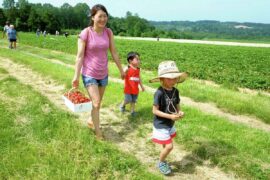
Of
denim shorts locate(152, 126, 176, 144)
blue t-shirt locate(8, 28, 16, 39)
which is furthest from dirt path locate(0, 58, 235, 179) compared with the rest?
blue t-shirt locate(8, 28, 16, 39)

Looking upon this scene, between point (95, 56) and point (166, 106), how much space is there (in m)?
1.72

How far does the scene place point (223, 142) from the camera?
5.86 meters

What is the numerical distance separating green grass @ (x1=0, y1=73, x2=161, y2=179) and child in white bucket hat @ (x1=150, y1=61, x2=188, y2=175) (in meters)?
0.48

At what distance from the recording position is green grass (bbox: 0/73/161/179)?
15.0ft

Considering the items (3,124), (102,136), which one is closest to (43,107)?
(3,124)

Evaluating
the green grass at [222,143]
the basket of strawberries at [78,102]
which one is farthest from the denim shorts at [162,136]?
the basket of strawberries at [78,102]

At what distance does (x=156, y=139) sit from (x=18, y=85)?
655cm

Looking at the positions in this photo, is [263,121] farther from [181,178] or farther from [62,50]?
[62,50]

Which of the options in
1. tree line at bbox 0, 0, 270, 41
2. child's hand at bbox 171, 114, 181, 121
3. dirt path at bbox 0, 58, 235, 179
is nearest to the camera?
child's hand at bbox 171, 114, 181, 121

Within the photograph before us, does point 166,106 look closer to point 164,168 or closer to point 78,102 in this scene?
point 164,168

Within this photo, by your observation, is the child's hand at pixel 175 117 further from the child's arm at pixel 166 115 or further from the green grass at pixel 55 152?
the green grass at pixel 55 152

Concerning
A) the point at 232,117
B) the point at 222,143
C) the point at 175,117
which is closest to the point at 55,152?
the point at 175,117

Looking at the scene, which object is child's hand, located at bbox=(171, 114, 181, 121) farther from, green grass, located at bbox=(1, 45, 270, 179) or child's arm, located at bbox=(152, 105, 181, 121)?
green grass, located at bbox=(1, 45, 270, 179)

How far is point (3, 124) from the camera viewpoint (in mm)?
Answer: 6320
